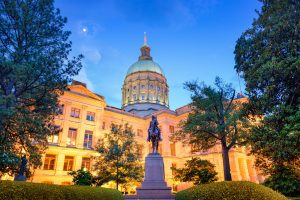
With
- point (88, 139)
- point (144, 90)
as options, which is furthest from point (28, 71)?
point (144, 90)

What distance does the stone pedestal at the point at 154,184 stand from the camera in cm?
1414

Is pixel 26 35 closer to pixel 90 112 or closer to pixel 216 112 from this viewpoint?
pixel 216 112

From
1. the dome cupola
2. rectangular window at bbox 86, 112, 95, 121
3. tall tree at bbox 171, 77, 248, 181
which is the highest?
the dome cupola

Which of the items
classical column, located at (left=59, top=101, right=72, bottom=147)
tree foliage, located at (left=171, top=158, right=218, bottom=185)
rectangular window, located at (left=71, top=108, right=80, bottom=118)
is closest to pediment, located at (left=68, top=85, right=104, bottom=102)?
classical column, located at (left=59, top=101, right=72, bottom=147)

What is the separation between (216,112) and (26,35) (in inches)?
754

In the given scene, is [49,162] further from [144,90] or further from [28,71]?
[144,90]

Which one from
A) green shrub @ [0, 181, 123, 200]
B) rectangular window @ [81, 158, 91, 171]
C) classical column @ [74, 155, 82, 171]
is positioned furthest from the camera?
rectangular window @ [81, 158, 91, 171]

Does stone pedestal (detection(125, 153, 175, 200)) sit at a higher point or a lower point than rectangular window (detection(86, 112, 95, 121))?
lower

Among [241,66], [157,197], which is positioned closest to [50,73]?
[157,197]

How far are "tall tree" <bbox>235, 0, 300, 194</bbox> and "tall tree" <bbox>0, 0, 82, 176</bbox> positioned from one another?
13.0 meters

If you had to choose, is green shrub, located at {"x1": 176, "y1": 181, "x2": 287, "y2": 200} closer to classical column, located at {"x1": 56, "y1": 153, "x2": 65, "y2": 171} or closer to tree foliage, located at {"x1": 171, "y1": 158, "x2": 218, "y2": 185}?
tree foliage, located at {"x1": 171, "y1": 158, "x2": 218, "y2": 185}

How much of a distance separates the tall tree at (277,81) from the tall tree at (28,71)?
510 inches

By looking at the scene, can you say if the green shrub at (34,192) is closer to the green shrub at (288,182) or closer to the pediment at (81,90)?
the green shrub at (288,182)

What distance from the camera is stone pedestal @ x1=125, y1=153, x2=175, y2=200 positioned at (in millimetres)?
14141
